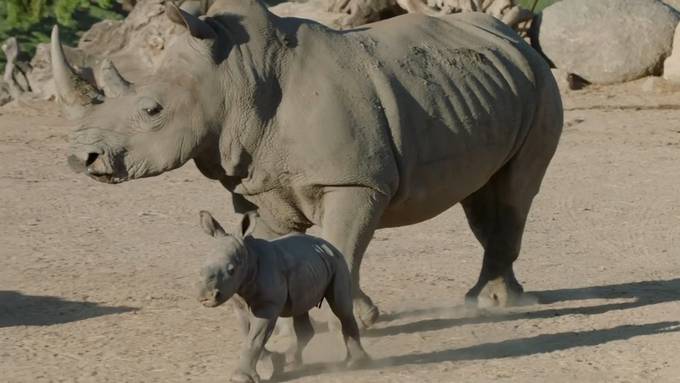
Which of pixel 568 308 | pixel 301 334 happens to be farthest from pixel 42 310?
pixel 568 308

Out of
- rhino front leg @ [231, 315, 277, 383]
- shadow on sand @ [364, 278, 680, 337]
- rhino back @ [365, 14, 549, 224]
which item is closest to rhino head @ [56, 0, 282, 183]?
rhino back @ [365, 14, 549, 224]

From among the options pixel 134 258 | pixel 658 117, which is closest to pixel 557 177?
pixel 658 117

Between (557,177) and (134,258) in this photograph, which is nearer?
(134,258)

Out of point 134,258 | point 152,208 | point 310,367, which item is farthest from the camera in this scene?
point 152,208

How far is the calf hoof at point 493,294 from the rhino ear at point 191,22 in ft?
8.08

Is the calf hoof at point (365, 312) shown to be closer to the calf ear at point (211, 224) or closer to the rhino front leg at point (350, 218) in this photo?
the rhino front leg at point (350, 218)

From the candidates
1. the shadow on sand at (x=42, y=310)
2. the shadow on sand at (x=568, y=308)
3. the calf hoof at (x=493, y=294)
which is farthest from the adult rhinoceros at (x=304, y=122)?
the shadow on sand at (x=42, y=310)

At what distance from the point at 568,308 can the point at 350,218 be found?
1.91 meters

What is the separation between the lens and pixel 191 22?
808cm

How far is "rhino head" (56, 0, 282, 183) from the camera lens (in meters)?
8.07

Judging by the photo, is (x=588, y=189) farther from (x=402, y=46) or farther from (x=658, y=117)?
(x=402, y=46)

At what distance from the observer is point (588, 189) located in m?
14.0

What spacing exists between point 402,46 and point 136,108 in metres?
1.66

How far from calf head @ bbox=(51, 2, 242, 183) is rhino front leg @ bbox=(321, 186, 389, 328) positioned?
70 centimetres
